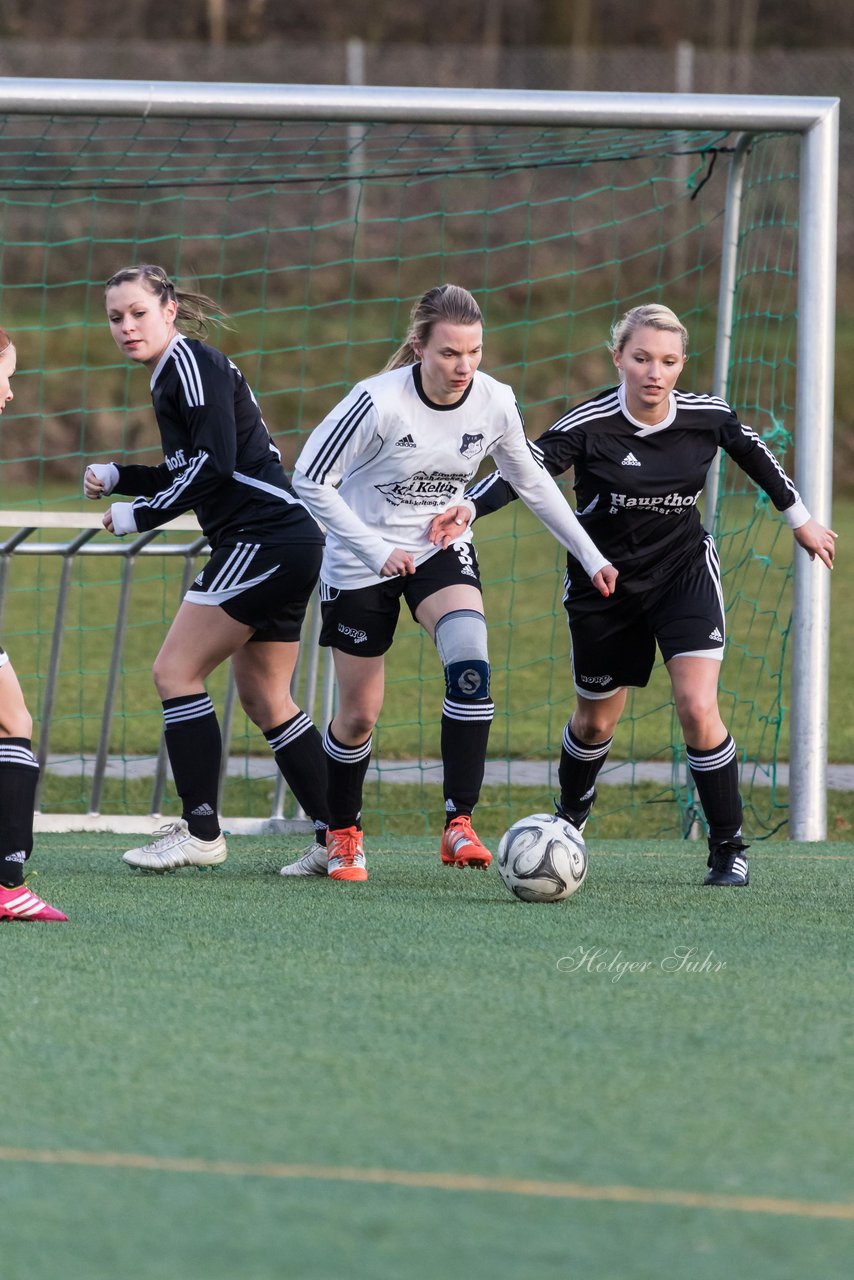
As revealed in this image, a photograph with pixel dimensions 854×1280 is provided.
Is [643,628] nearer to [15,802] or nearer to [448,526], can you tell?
[448,526]

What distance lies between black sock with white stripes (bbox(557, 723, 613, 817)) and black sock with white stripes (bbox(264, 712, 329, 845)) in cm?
79

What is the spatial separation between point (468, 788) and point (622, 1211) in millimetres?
2639

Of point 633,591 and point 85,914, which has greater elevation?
point 633,591

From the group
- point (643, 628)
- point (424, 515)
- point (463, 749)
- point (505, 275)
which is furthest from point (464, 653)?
point (505, 275)

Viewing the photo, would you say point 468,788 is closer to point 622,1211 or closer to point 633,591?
point 633,591

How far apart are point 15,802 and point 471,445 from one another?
64.8 inches

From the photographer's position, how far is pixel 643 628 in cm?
520

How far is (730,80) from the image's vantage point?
24844 mm

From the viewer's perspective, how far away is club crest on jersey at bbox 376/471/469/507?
497 cm

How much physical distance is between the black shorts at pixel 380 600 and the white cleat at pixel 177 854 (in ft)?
2.34

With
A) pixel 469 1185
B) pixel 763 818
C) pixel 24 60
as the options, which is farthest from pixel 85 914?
pixel 24 60

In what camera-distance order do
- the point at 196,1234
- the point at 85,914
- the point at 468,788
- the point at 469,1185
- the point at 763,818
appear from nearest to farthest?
1. the point at 196,1234
2. the point at 469,1185
3. the point at 85,914
4. the point at 468,788
5. the point at 763,818

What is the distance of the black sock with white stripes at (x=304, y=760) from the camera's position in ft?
17.4

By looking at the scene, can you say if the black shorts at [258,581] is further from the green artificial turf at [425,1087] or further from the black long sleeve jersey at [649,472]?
the green artificial turf at [425,1087]
